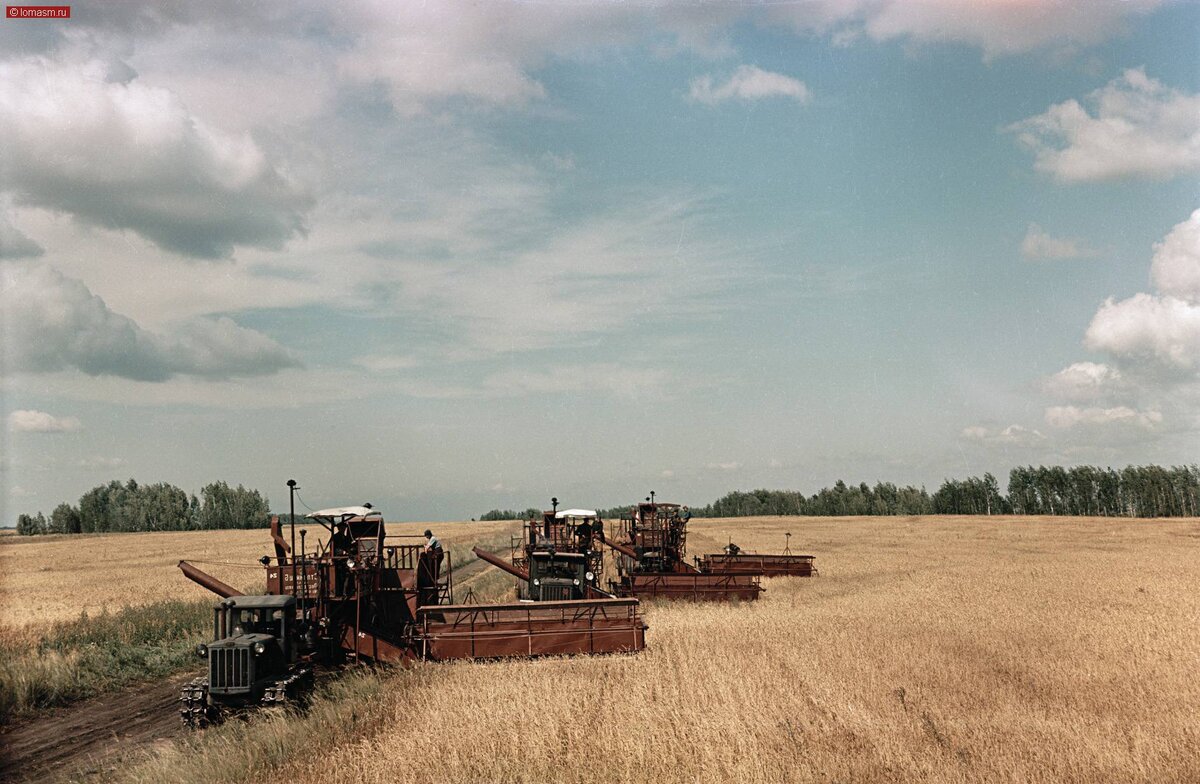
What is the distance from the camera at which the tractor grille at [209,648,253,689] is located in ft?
55.0

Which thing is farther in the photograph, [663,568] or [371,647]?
[663,568]

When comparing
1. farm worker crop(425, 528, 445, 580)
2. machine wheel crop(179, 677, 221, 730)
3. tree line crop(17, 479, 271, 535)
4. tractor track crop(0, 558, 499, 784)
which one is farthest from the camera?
tree line crop(17, 479, 271, 535)

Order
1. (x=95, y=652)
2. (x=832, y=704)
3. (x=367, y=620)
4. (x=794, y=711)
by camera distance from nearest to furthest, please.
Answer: (x=794, y=711)
(x=832, y=704)
(x=367, y=620)
(x=95, y=652)

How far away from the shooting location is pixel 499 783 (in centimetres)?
1153

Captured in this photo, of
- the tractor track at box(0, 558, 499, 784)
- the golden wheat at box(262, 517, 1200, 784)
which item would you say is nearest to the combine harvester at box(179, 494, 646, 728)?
the golden wheat at box(262, 517, 1200, 784)

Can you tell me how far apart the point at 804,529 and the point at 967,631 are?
78.8 metres

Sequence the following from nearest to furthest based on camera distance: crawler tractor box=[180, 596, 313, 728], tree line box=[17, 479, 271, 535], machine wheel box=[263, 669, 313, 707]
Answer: crawler tractor box=[180, 596, 313, 728], machine wheel box=[263, 669, 313, 707], tree line box=[17, 479, 271, 535]

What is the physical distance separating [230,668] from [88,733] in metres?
3.37

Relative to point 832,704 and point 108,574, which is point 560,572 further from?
point 108,574

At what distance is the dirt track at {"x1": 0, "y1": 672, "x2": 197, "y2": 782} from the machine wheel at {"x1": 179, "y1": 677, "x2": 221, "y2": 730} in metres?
0.33

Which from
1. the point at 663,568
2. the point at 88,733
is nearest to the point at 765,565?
the point at 663,568

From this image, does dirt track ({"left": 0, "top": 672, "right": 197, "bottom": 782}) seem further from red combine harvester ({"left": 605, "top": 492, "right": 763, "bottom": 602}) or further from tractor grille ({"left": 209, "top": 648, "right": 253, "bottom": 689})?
red combine harvester ({"left": 605, "top": 492, "right": 763, "bottom": 602})

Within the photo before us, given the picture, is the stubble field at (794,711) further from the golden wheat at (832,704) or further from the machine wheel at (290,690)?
the machine wheel at (290,690)

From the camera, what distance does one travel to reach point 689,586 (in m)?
33.4
